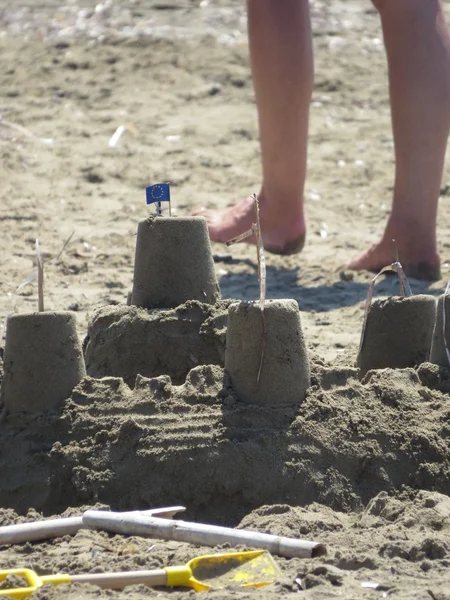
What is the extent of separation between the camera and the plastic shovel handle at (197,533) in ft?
7.43

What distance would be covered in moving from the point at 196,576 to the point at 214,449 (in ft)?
1.50

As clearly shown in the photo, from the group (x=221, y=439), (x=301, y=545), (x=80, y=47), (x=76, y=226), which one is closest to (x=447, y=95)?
(x=76, y=226)

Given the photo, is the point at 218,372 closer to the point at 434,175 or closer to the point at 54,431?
the point at 54,431

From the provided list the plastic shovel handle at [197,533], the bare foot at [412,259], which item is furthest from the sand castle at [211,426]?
the bare foot at [412,259]

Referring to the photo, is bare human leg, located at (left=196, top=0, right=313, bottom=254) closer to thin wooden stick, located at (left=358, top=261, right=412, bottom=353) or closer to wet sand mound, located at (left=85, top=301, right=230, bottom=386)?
thin wooden stick, located at (left=358, top=261, right=412, bottom=353)

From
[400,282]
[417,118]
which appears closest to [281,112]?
[417,118]

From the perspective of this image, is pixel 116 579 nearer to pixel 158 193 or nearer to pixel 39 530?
pixel 39 530

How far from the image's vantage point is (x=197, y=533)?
2.34m

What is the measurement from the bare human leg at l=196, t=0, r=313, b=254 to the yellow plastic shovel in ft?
8.86

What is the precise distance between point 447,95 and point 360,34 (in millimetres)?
4072

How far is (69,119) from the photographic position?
6.78 meters

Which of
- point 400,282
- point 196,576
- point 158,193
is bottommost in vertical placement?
point 196,576

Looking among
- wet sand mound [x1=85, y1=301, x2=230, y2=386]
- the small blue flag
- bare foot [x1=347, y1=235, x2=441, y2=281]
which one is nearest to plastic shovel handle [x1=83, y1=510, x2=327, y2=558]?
wet sand mound [x1=85, y1=301, x2=230, y2=386]

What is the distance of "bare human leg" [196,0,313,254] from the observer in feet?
→ 15.2
